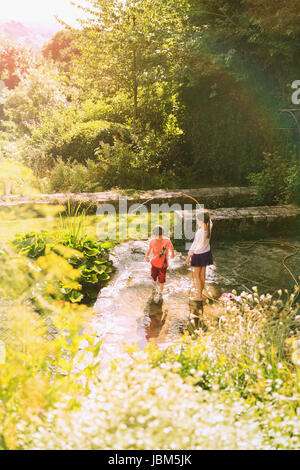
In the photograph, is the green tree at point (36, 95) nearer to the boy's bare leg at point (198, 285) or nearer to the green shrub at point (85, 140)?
the green shrub at point (85, 140)

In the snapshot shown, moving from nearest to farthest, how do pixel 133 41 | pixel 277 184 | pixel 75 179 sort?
pixel 277 184 < pixel 75 179 < pixel 133 41

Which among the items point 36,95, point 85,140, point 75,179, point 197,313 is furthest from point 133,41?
point 197,313

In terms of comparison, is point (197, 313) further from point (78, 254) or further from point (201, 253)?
point (78, 254)

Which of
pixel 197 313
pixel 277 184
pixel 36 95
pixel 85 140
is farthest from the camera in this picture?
pixel 36 95

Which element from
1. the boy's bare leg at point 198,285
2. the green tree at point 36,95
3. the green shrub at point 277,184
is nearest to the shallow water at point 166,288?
the boy's bare leg at point 198,285

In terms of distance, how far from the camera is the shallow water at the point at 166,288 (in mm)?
4332

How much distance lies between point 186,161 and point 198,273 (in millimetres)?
8460

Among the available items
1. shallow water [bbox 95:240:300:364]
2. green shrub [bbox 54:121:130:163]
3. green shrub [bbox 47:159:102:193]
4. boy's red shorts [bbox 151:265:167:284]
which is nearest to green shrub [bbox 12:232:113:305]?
shallow water [bbox 95:240:300:364]

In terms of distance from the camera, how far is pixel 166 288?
217 inches

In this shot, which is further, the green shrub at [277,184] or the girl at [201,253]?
the green shrub at [277,184]

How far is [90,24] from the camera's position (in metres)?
13.0

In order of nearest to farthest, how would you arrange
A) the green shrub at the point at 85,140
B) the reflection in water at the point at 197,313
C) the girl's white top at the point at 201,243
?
the reflection in water at the point at 197,313 < the girl's white top at the point at 201,243 < the green shrub at the point at 85,140

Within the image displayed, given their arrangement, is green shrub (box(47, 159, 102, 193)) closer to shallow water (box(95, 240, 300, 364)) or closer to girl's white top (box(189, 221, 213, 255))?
shallow water (box(95, 240, 300, 364))

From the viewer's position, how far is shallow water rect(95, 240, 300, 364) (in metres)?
4.33
